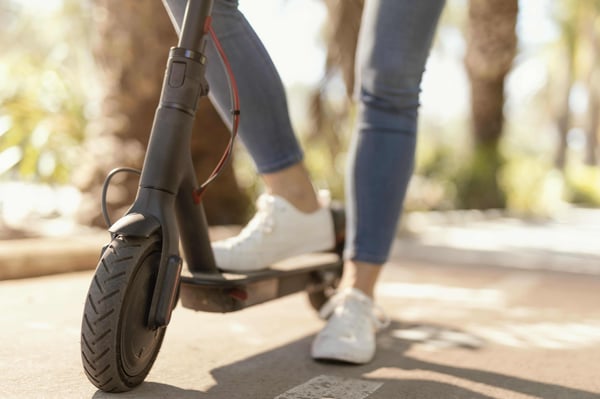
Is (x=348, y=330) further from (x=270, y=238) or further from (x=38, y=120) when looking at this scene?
(x=38, y=120)

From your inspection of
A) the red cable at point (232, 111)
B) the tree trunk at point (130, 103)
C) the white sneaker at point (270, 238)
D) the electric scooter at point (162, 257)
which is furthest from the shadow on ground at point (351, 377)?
the tree trunk at point (130, 103)

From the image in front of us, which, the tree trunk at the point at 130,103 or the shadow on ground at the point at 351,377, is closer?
the shadow on ground at the point at 351,377

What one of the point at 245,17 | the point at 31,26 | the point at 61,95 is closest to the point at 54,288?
the point at 245,17

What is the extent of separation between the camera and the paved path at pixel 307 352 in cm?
173

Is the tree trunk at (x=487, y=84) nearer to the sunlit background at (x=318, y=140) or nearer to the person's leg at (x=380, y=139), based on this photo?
→ the sunlit background at (x=318, y=140)

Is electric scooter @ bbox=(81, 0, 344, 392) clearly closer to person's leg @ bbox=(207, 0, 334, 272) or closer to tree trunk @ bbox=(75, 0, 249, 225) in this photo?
person's leg @ bbox=(207, 0, 334, 272)

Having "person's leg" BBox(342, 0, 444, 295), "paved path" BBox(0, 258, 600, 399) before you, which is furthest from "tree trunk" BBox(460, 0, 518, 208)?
"person's leg" BBox(342, 0, 444, 295)

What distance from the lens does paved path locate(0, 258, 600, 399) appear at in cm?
173

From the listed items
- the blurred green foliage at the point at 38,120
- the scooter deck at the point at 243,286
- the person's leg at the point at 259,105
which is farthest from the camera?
the blurred green foliage at the point at 38,120

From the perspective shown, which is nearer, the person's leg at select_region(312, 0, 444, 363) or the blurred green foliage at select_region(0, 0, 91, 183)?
the person's leg at select_region(312, 0, 444, 363)

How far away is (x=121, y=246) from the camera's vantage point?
1.49 m

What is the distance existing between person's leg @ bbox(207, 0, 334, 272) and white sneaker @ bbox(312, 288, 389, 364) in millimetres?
197

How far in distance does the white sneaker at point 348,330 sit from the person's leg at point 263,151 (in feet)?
0.65

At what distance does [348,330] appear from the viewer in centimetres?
210
